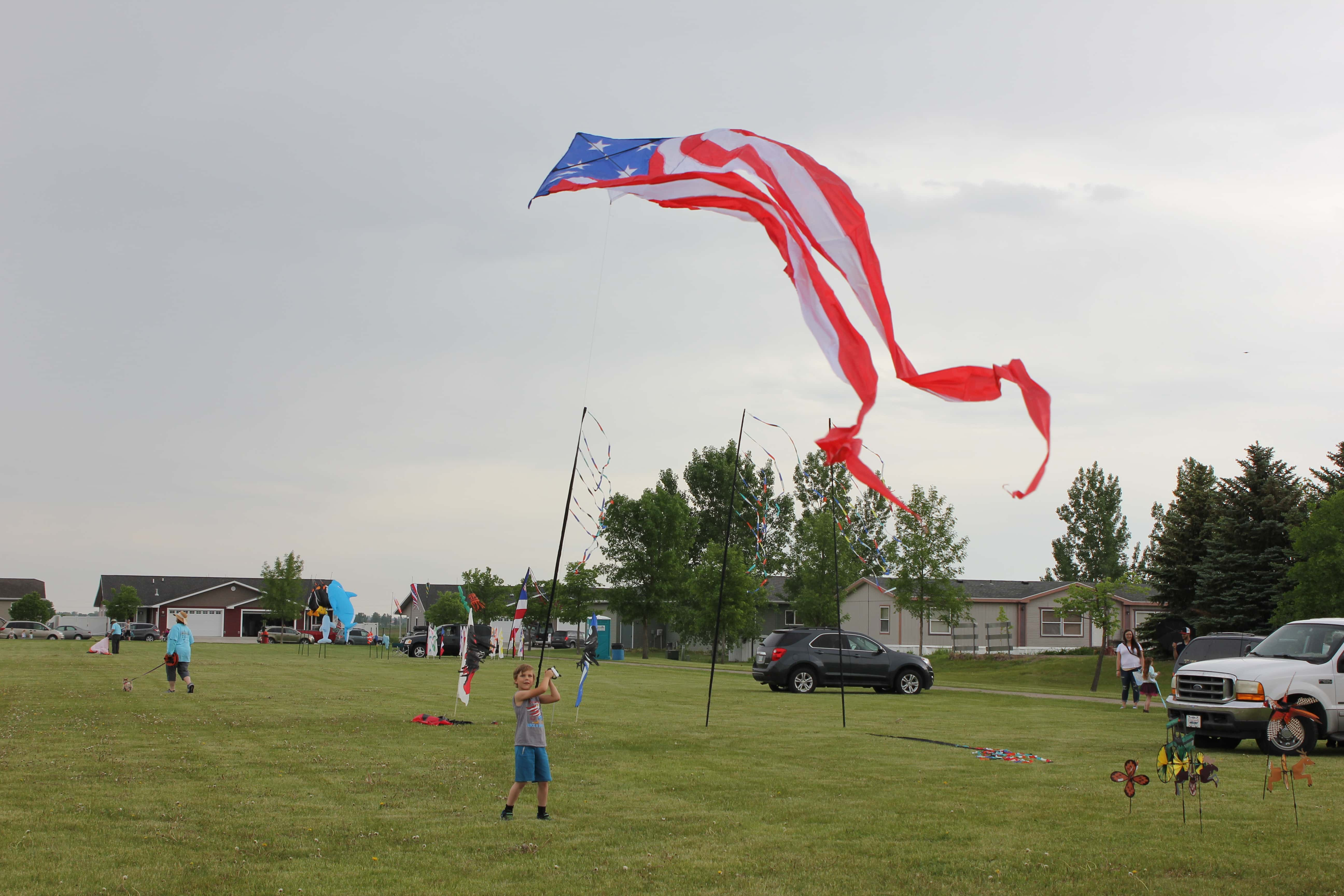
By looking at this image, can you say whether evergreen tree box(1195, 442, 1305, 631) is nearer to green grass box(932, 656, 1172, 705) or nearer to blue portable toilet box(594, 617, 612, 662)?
green grass box(932, 656, 1172, 705)

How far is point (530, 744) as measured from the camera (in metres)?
8.69

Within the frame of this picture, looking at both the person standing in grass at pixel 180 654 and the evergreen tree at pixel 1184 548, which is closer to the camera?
the person standing in grass at pixel 180 654

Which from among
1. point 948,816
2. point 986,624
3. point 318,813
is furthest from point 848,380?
point 986,624

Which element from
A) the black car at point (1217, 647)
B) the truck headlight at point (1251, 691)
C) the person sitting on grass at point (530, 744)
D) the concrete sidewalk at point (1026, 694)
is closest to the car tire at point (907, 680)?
the concrete sidewalk at point (1026, 694)

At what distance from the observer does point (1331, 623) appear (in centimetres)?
1440

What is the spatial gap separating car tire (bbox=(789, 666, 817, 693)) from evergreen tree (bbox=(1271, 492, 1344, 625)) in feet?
38.6

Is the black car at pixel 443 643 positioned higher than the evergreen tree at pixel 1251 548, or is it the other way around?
the evergreen tree at pixel 1251 548

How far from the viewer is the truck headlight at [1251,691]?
13516 mm

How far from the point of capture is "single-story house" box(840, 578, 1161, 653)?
57.0 metres

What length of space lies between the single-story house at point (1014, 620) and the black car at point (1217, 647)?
3444cm

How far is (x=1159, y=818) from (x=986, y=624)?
163ft

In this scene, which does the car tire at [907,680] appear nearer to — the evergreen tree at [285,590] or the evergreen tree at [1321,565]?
the evergreen tree at [1321,565]

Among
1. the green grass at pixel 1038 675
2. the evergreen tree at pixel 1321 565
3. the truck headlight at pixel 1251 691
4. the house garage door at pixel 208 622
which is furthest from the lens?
the house garage door at pixel 208 622

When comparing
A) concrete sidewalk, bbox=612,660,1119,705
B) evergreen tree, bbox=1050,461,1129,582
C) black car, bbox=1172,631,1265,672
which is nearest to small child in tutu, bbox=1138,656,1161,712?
black car, bbox=1172,631,1265,672
